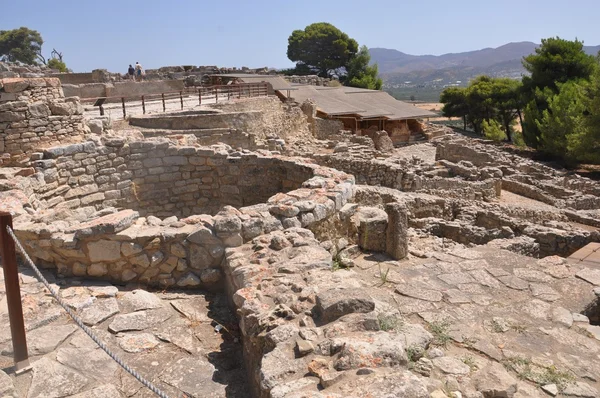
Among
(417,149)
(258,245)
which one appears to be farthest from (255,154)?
(417,149)

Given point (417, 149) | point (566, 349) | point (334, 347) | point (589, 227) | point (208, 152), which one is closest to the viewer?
point (334, 347)

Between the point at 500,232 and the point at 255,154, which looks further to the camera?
the point at 500,232

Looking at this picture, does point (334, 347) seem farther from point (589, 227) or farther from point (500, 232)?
point (589, 227)

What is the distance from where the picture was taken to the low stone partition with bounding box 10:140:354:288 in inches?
214

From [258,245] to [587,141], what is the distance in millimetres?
25566

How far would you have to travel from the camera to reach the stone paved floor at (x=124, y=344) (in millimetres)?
3857

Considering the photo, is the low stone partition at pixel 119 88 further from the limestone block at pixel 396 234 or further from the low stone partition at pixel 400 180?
the limestone block at pixel 396 234

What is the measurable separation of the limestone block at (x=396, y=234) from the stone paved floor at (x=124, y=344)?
3269 millimetres

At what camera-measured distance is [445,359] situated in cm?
396

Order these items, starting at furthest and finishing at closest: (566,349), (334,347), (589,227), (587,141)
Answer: (587,141), (589,227), (566,349), (334,347)

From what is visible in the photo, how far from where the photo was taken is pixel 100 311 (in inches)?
193

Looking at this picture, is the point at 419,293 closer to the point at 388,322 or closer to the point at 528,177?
the point at 388,322

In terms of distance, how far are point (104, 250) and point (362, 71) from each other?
47.2 m

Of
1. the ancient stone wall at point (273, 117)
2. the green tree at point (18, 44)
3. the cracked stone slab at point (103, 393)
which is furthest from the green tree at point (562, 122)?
the green tree at point (18, 44)
